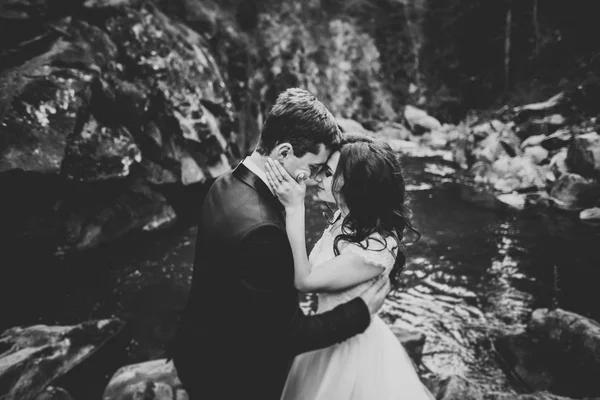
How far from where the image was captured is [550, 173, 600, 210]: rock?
10.3 metres

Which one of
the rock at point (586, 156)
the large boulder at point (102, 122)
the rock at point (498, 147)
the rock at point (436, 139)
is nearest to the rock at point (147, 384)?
the large boulder at point (102, 122)

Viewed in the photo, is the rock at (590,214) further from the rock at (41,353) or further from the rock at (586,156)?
the rock at (41,353)

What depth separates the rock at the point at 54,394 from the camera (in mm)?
3936

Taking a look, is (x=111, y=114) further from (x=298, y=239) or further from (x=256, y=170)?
(x=298, y=239)

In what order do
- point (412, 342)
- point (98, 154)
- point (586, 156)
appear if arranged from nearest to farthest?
point (412, 342), point (98, 154), point (586, 156)

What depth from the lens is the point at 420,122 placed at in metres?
22.1

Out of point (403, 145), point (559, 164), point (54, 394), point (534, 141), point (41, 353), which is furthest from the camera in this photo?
point (403, 145)

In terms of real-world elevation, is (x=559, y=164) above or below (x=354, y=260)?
below

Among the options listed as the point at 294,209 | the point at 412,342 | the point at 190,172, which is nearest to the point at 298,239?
the point at 294,209

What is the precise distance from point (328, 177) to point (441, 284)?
5717 millimetres

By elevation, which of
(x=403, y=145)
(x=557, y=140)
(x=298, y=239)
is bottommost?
(x=403, y=145)

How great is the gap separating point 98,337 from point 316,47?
68.2 feet

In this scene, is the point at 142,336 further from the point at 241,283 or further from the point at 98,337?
the point at 241,283

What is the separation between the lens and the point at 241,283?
5.81 ft
